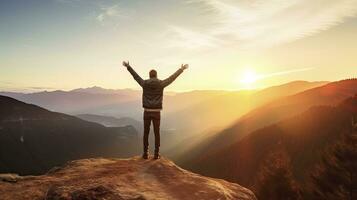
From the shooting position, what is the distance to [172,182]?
33.2 feet

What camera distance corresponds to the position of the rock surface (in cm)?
892

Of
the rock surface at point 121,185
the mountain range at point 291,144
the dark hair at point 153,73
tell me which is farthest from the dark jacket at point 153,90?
the mountain range at point 291,144

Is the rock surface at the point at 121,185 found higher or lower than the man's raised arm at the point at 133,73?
lower

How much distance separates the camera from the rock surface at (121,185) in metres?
8.92

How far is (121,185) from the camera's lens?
30.9 ft

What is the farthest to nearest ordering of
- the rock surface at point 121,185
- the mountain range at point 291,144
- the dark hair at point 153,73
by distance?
Answer: 1. the mountain range at point 291,144
2. the dark hair at point 153,73
3. the rock surface at point 121,185

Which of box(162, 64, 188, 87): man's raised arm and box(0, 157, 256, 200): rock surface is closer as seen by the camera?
box(0, 157, 256, 200): rock surface

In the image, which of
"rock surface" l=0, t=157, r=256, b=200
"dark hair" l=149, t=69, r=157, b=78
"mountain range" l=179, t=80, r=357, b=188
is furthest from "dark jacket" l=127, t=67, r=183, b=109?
"mountain range" l=179, t=80, r=357, b=188

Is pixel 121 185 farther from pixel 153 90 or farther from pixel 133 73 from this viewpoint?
pixel 133 73

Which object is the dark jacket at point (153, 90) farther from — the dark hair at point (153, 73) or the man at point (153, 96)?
the dark hair at point (153, 73)

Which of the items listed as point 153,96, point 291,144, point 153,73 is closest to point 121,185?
point 153,96

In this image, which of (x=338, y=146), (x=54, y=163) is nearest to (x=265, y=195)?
(x=338, y=146)

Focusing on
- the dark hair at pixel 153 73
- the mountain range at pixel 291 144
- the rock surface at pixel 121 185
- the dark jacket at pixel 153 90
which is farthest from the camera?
the mountain range at pixel 291 144

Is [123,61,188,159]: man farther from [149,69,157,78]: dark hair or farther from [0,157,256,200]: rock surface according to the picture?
[0,157,256,200]: rock surface
